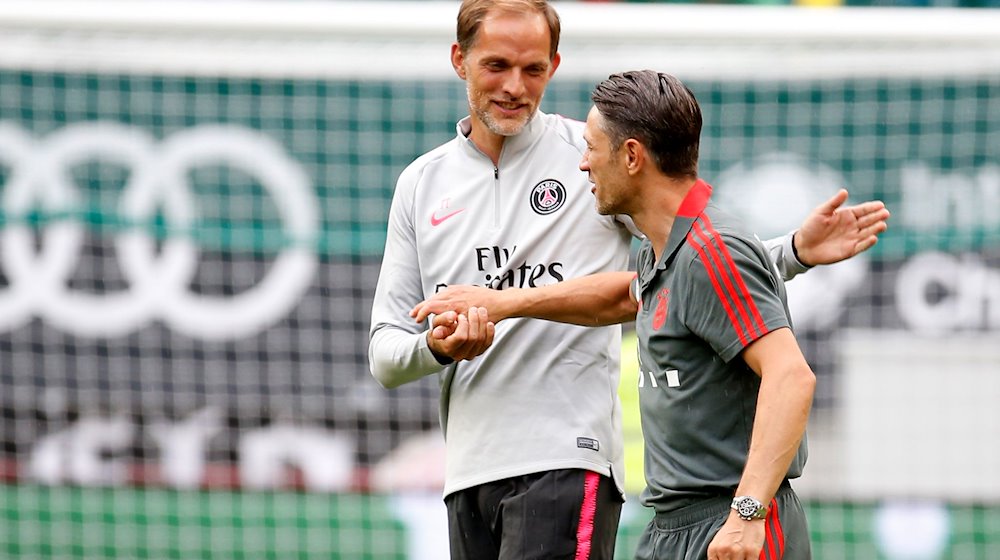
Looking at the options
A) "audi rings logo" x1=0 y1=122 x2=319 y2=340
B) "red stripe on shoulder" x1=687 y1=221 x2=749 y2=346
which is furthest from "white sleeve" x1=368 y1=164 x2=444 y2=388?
"audi rings logo" x1=0 y1=122 x2=319 y2=340

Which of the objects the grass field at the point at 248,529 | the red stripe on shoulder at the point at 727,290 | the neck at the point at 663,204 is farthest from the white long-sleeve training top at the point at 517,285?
the grass field at the point at 248,529

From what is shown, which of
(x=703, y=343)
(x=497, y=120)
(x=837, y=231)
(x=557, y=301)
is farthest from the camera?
(x=497, y=120)

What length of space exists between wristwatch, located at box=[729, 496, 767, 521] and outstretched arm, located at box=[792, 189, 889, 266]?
90 centimetres

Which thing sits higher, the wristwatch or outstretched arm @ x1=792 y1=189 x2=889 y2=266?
outstretched arm @ x1=792 y1=189 x2=889 y2=266

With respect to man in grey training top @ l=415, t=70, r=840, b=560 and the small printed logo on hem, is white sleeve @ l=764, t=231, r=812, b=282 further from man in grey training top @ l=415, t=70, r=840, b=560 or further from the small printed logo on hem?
the small printed logo on hem

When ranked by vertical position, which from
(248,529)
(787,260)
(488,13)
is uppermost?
(488,13)

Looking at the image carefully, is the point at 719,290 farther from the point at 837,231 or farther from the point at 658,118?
the point at 837,231

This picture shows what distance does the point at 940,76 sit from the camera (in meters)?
7.48

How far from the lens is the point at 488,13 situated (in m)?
3.71

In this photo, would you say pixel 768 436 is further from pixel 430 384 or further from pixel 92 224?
pixel 92 224

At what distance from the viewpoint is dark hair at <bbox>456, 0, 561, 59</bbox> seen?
370cm

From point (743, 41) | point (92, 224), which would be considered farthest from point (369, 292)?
point (743, 41)

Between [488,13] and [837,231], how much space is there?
3.72ft

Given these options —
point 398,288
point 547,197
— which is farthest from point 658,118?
point 398,288
